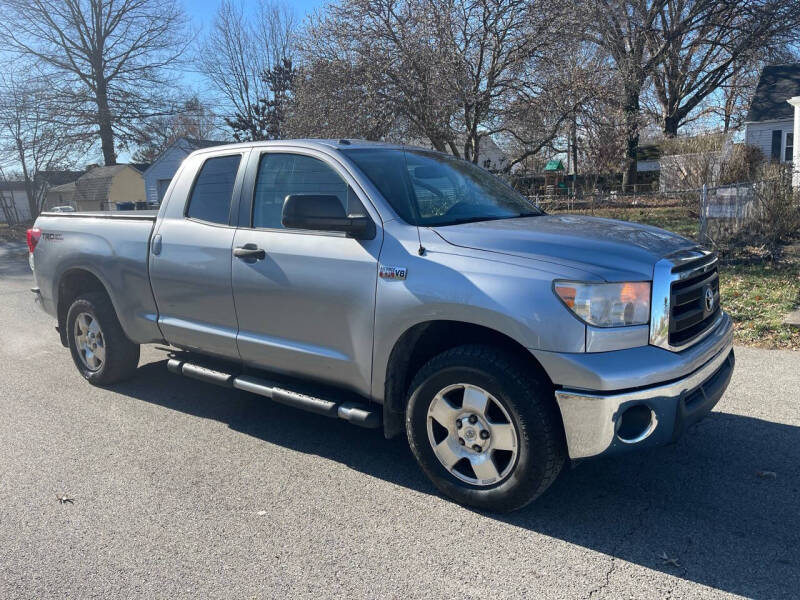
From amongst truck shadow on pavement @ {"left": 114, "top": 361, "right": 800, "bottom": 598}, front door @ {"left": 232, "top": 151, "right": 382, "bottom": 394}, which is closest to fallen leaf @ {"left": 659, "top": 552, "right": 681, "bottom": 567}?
truck shadow on pavement @ {"left": 114, "top": 361, "right": 800, "bottom": 598}

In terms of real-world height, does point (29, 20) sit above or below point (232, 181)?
above

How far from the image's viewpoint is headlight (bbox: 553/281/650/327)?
10.1ft

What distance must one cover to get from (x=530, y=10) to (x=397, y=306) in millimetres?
12335

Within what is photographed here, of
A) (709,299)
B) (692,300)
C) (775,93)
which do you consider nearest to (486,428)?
(692,300)

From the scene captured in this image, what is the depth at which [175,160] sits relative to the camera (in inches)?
1622

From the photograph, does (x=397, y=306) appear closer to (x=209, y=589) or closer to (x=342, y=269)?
(x=342, y=269)

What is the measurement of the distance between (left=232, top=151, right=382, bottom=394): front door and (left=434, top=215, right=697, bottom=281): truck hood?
1.95 ft

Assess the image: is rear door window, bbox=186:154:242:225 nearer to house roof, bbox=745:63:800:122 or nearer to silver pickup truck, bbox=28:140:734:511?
silver pickup truck, bbox=28:140:734:511

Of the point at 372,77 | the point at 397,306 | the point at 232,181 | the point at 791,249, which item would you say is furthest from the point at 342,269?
the point at 372,77

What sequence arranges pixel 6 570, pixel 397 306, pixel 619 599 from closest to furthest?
pixel 619 599 < pixel 6 570 < pixel 397 306

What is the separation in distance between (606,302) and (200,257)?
280cm

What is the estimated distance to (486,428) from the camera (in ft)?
11.1

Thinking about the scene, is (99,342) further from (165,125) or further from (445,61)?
(165,125)

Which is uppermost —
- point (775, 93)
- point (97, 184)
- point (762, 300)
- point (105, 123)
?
point (105, 123)
